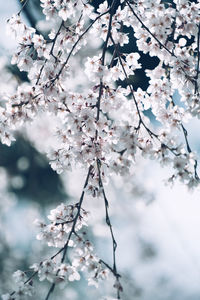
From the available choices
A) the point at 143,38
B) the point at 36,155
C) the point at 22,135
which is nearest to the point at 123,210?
the point at 36,155

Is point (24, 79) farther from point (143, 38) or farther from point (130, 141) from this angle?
point (130, 141)

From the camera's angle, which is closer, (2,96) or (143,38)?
(2,96)

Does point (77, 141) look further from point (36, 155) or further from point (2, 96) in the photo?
point (36, 155)

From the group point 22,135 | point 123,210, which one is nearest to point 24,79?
point 22,135

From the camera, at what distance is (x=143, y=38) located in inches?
97.9

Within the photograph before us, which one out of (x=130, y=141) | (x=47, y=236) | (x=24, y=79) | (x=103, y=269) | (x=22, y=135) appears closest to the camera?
(x=130, y=141)

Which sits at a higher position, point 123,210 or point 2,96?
point 123,210

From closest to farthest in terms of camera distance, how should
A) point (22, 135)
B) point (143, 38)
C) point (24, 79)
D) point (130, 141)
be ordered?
point (130, 141)
point (143, 38)
point (24, 79)
point (22, 135)

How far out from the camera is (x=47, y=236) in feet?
7.05

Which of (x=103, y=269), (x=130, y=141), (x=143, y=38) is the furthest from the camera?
(x=143, y=38)

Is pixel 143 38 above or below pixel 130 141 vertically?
above

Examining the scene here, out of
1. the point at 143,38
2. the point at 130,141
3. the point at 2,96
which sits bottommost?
the point at 130,141

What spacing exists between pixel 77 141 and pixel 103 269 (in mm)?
753

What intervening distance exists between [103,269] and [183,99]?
45.2 inches
